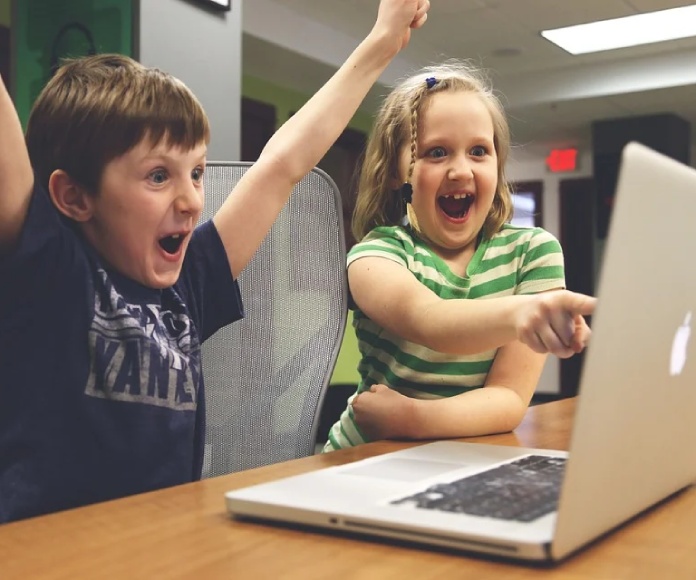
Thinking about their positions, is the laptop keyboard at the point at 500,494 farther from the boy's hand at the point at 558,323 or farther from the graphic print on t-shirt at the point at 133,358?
the graphic print on t-shirt at the point at 133,358

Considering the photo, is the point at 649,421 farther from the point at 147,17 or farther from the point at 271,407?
the point at 147,17

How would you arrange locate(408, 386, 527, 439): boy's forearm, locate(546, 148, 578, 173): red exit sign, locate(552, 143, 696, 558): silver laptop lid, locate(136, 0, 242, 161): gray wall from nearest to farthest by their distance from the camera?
locate(552, 143, 696, 558): silver laptop lid < locate(408, 386, 527, 439): boy's forearm < locate(136, 0, 242, 161): gray wall < locate(546, 148, 578, 173): red exit sign

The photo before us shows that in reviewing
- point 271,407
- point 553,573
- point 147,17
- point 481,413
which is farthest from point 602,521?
point 147,17

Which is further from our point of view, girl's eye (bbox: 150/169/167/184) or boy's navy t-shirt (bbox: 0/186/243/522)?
girl's eye (bbox: 150/169/167/184)

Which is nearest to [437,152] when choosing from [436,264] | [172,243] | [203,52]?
[436,264]

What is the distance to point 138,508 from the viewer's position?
615mm

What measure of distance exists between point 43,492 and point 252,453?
0.41 m

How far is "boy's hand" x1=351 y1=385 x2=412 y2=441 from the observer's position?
0.93 m

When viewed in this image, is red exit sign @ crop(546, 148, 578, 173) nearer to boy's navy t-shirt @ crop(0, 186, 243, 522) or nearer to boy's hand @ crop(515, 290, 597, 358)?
boy's navy t-shirt @ crop(0, 186, 243, 522)

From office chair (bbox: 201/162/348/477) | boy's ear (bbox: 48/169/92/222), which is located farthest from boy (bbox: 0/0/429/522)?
office chair (bbox: 201/162/348/477)

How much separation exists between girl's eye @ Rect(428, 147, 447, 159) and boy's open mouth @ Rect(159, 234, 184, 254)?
45 cm

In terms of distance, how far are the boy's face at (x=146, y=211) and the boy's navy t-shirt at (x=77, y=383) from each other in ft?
0.09

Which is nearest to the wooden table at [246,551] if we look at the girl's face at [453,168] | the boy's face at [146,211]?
the boy's face at [146,211]

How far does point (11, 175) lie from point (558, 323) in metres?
0.49
